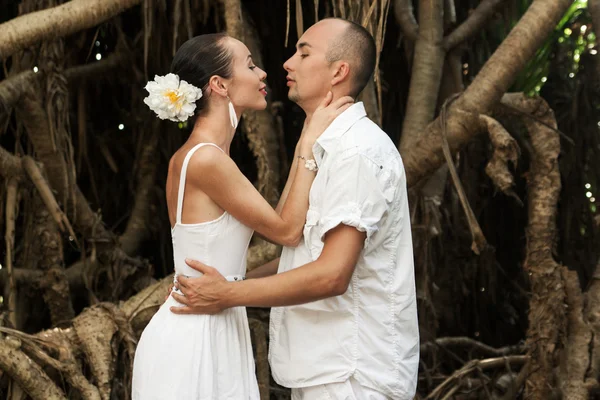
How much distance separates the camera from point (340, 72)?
99.7 inches

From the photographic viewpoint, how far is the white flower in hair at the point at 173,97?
2480 mm

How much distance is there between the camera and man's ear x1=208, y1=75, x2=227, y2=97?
2.54 m

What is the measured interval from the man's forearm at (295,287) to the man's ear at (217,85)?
1.74 feet

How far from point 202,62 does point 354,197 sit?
1.89ft

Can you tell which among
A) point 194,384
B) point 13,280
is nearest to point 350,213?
point 194,384

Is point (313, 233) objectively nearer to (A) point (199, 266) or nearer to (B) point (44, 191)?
(A) point (199, 266)

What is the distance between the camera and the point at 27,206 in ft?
13.2

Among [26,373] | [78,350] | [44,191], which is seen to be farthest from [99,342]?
[44,191]

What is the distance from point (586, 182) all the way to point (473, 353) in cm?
99

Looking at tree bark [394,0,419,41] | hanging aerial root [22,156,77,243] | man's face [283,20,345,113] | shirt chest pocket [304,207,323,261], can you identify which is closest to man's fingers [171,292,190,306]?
shirt chest pocket [304,207,323,261]

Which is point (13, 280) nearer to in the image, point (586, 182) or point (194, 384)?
point (194, 384)

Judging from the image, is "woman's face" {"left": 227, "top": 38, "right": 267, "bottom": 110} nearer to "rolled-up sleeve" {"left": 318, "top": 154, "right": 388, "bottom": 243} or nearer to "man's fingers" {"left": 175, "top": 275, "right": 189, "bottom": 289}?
"rolled-up sleeve" {"left": 318, "top": 154, "right": 388, "bottom": 243}

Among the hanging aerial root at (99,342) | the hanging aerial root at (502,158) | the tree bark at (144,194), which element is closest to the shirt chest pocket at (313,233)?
the hanging aerial root at (502,158)

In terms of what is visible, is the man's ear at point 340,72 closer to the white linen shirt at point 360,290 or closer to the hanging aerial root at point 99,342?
the white linen shirt at point 360,290
